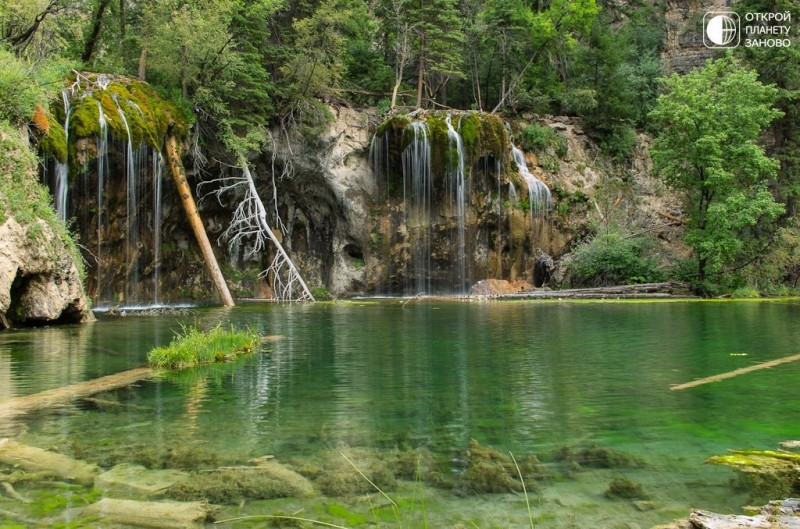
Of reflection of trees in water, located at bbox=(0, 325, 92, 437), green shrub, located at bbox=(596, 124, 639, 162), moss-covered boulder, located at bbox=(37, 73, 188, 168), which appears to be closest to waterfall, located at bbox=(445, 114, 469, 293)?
green shrub, located at bbox=(596, 124, 639, 162)

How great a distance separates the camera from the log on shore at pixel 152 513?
359 cm

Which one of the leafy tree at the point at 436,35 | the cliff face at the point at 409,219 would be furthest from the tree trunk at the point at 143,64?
the leafy tree at the point at 436,35

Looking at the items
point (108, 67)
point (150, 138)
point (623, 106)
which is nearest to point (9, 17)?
point (150, 138)

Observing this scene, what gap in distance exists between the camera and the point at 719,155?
2453cm

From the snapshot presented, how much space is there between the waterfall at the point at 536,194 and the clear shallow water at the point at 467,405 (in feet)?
60.4

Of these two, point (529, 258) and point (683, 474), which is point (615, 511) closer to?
point (683, 474)

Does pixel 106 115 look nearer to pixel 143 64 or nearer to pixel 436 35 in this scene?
pixel 143 64

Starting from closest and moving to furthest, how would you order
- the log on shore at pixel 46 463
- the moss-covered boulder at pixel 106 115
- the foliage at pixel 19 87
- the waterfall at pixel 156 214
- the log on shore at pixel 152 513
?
the log on shore at pixel 152 513
the log on shore at pixel 46 463
the foliage at pixel 19 87
the moss-covered boulder at pixel 106 115
the waterfall at pixel 156 214

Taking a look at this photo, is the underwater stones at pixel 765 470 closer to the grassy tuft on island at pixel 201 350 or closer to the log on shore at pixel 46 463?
the log on shore at pixel 46 463

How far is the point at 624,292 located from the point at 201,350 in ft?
64.9

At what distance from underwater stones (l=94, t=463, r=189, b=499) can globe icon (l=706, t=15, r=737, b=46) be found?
38.0m

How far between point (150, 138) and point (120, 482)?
20749 mm

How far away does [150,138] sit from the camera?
895 inches

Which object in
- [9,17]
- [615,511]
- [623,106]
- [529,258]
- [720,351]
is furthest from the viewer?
[623,106]
